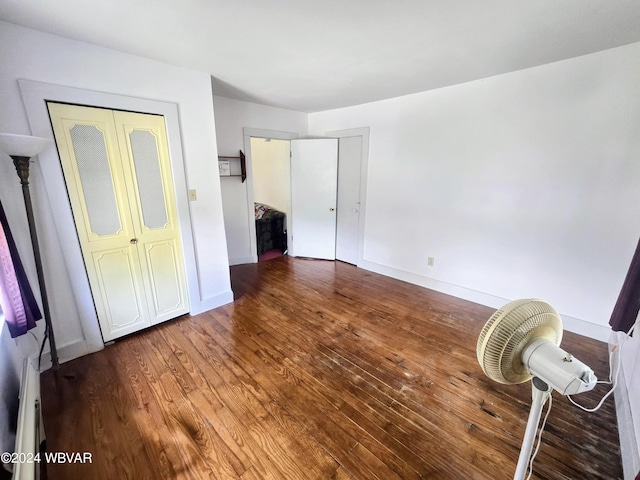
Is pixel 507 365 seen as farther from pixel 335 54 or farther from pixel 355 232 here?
pixel 355 232

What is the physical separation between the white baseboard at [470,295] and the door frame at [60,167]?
8.90 ft

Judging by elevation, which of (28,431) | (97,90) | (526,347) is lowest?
(28,431)

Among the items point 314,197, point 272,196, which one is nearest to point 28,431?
point 314,197

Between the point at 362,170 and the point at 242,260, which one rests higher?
the point at 362,170

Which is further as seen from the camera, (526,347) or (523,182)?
(523,182)

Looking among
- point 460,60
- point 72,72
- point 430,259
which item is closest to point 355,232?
point 430,259

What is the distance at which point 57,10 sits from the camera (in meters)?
1.48

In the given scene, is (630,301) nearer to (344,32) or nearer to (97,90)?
(344,32)

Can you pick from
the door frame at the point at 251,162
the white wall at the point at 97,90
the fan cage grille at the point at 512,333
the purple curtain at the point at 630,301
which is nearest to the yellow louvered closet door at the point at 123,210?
the white wall at the point at 97,90

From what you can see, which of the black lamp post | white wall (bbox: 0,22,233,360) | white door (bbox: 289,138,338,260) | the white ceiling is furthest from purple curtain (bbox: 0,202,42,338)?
→ white door (bbox: 289,138,338,260)

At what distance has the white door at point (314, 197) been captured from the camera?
4.17 metres

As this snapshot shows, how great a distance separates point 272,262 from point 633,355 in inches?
A: 154

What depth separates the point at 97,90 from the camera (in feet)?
6.43

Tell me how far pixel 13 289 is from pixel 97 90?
4.92 feet
